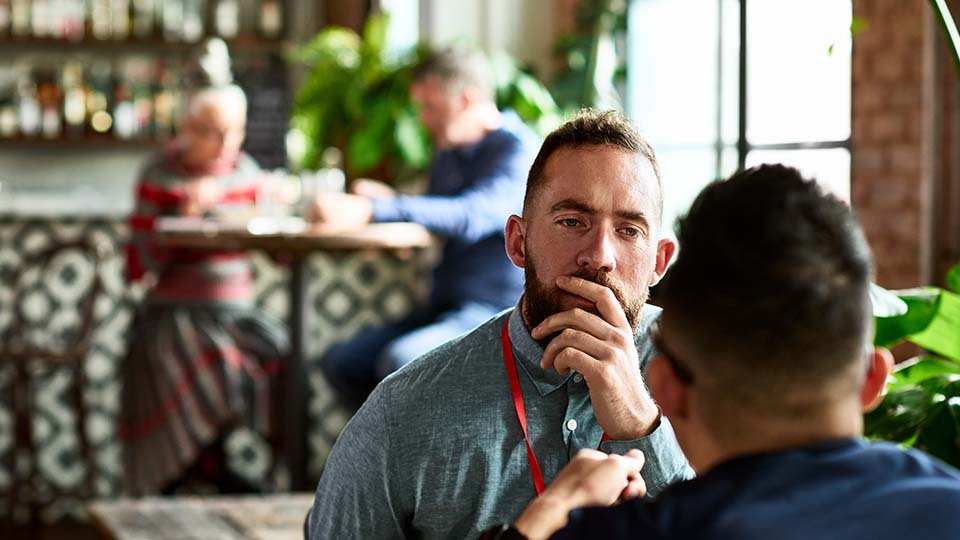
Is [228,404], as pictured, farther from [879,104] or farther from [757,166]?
[757,166]

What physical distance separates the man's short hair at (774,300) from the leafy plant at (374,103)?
13.3 feet

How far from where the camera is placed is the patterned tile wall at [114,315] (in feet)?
16.2

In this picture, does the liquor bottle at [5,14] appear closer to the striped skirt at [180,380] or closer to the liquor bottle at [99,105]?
the liquor bottle at [99,105]

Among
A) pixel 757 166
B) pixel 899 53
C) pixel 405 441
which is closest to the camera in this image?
pixel 757 166

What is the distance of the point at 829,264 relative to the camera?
0.96m

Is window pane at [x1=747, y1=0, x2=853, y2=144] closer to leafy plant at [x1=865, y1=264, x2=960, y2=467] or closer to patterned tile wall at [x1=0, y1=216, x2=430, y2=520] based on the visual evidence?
patterned tile wall at [x1=0, y1=216, x2=430, y2=520]

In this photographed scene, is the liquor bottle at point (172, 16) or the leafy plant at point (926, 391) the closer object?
the leafy plant at point (926, 391)

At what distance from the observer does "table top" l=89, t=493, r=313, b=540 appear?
301 centimetres

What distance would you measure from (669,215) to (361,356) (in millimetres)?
1610

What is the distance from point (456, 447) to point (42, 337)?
382 centimetres

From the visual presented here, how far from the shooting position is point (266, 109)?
21.2ft

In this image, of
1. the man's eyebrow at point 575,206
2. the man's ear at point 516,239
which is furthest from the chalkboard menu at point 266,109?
the man's eyebrow at point 575,206

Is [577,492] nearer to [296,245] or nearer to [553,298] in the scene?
[553,298]

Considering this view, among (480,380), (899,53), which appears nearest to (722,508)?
(480,380)
